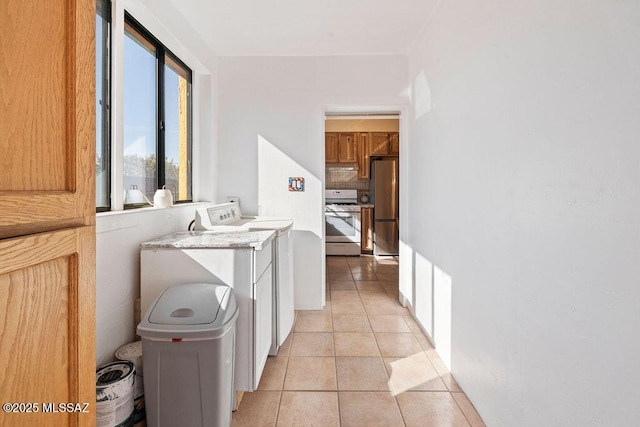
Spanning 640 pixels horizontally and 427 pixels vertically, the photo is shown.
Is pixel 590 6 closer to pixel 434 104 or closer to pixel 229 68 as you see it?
pixel 434 104

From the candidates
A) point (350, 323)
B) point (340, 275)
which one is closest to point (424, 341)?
→ point (350, 323)

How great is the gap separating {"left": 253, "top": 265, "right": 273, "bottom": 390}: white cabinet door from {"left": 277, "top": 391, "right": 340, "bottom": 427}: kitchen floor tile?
8.1 inches

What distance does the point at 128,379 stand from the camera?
133 cm

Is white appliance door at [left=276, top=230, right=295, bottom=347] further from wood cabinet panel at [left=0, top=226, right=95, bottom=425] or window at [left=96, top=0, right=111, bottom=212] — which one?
wood cabinet panel at [left=0, top=226, right=95, bottom=425]

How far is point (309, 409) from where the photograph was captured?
1758 mm

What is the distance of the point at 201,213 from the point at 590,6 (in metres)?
2.16

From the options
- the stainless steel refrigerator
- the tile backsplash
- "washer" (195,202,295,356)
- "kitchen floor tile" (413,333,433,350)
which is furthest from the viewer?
the tile backsplash

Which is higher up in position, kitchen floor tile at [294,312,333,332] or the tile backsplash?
the tile backsplash

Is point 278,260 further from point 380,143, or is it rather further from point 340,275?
point 380,143

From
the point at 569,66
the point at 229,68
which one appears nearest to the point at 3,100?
the point at 569,66

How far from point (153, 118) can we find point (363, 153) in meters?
4.52

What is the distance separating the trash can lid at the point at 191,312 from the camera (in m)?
1.38

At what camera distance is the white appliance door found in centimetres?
225

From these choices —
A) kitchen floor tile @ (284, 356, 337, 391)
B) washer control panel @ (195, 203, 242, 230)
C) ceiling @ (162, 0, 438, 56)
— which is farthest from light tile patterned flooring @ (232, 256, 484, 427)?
ceiling @ (162, 0, 438, 56)
